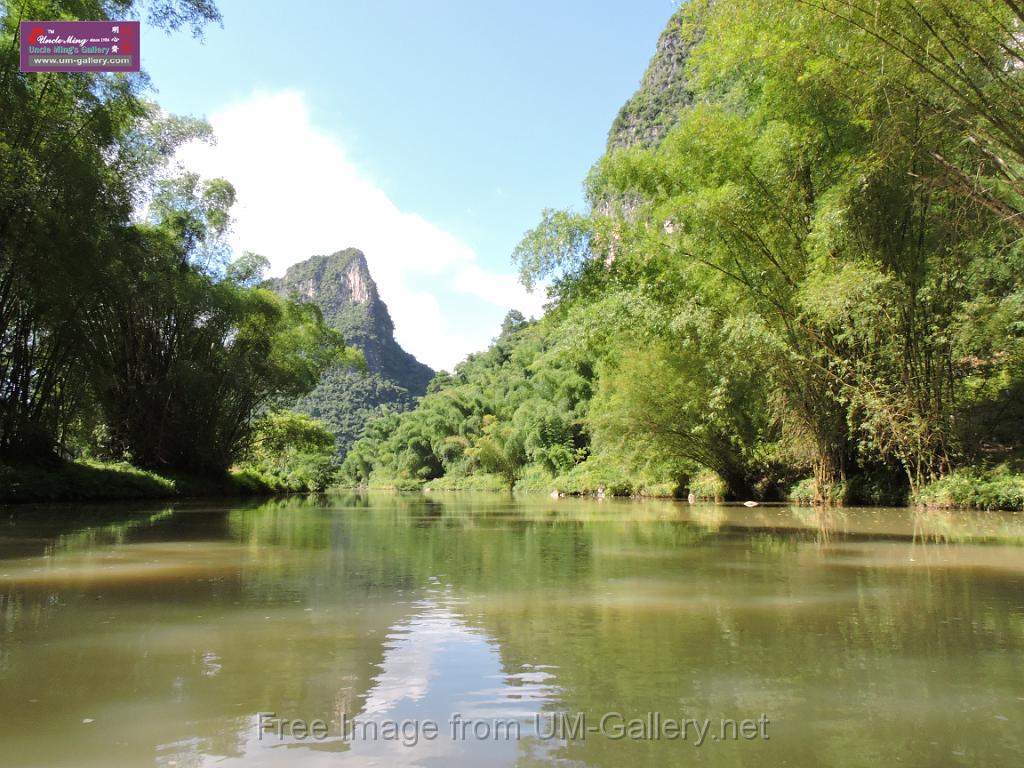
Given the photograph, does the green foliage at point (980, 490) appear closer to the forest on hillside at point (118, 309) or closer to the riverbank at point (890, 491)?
the riverbank at point (890, 491)

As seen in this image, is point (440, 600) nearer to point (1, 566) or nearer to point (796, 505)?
point (1, 566)

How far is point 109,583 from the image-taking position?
426cm

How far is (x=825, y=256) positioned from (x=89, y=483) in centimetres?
1473

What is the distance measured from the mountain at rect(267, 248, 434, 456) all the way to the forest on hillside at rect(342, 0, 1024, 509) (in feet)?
255

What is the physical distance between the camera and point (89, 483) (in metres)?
14.3

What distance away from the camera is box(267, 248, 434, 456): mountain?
3686 inches

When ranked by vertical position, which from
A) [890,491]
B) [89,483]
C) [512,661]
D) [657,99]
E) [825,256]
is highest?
[657,99]

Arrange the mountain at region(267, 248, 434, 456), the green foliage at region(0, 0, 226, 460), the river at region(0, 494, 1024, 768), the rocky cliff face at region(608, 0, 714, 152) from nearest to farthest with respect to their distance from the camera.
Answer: the river at region(0, 494, 1024, 768) → the green foliage at region(0, 0, 226, 460) → the rocky cliff face at region(608, 0, 714, 152) → the mountain at region(267, 248, 434, 456)

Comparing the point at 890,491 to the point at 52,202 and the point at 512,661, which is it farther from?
the point at 52,202

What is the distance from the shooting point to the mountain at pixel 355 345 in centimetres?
9362

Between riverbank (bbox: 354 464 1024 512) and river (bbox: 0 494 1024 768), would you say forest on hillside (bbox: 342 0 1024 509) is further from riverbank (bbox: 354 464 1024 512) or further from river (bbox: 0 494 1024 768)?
river (bbox: 0 494 1024 768)

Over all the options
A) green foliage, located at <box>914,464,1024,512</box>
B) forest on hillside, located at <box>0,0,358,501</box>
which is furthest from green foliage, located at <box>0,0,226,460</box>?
green foliage, located at <box>914,464,1024,512</box>

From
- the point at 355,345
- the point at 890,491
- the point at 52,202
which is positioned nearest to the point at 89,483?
the point at 52,202

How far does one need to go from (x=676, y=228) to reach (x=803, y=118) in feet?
8.18
